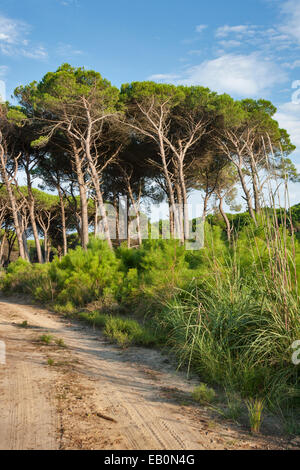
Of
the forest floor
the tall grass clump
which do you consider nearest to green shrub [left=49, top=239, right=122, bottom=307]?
the forest floor

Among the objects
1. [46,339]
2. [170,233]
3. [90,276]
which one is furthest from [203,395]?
[170,233]

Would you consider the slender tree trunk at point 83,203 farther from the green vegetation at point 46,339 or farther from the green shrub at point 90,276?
the green vegetation at point 46,339

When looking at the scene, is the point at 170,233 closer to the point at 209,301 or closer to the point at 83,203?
the point at 83,203

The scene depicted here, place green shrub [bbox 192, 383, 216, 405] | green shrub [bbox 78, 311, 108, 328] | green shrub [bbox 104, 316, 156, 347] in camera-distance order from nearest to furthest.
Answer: green shrub [bbox 192, 383, 216, 405]
green shrub [bbox 104, 316, 156, 347]
green shrub [bbox 78, 311, 108, 328]

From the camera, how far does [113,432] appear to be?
2711 millimetres

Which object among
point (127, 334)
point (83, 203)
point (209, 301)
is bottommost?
point (127, 334)

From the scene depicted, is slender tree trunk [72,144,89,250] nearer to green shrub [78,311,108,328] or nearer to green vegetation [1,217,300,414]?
green vegetation [1,217,300,414]

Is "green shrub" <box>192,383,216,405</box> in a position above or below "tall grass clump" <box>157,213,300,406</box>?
below

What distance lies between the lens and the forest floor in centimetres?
259

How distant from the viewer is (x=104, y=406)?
3213 mm

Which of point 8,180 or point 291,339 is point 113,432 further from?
point 8,180

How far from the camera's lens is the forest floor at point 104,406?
102 inches

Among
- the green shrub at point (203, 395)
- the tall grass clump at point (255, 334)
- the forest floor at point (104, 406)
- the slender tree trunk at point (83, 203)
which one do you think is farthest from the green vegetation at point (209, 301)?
the slender tree trunk at point (83, 203)
